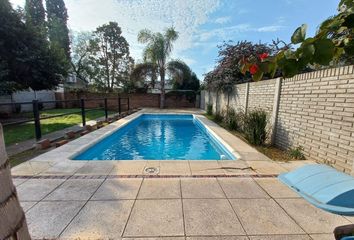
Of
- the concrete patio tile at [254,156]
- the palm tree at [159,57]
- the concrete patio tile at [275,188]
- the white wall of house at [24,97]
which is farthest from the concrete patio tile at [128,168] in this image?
the palm tree at [159,57]

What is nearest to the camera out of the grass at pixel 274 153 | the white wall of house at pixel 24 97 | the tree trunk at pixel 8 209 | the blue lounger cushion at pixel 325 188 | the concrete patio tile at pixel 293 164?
the tree trunk at pixel 8 209

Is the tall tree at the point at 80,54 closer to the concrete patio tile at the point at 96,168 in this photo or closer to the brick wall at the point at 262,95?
the brick wall at the point at 262,95

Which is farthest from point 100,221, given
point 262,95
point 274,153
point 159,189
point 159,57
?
point 159,57

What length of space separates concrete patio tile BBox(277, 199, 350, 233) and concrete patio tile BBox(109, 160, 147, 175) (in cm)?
250

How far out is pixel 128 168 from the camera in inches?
156

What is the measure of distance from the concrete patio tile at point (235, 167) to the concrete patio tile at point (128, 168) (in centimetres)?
171

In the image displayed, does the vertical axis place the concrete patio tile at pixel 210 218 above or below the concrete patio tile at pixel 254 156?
below

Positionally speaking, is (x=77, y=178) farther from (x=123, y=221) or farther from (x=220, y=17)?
(x=220, y=17)

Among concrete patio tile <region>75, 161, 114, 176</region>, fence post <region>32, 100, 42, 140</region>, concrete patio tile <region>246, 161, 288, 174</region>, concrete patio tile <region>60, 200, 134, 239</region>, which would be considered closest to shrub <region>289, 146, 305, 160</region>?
concrete patio tile <region>246, 161, 288, 174</region>

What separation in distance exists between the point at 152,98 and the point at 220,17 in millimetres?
11073

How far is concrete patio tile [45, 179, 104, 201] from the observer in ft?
9.36

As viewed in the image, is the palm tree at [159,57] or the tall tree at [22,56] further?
the palm tree at [159,57]

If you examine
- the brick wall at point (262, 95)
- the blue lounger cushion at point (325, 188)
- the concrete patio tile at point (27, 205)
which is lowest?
the concrete patio tile at point (27, 205)

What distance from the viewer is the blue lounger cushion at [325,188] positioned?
1.50 m
